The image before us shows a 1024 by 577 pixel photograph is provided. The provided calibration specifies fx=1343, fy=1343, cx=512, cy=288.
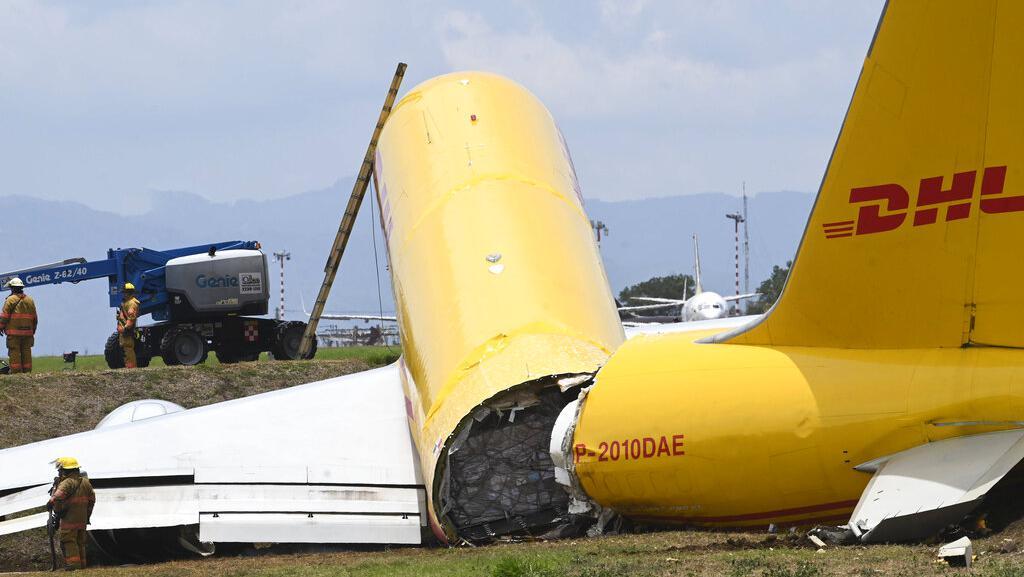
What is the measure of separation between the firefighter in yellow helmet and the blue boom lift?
6.74 feet

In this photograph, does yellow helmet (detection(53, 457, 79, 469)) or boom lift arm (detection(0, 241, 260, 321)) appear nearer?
yellow helmet (detection(53, 457, 79, 469))

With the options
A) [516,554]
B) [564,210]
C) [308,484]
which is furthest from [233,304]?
[516,554]

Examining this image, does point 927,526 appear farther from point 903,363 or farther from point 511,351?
point 511,351

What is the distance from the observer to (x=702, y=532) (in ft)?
38.1

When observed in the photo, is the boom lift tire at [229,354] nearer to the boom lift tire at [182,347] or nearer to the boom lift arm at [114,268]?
the boom lift tire at [182,347]

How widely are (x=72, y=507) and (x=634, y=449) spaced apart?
6.13m

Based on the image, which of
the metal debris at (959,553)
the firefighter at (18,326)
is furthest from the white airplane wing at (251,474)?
the firefighter at (18,326)

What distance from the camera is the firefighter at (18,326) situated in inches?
1033

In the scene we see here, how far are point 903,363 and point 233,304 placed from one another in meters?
22.7

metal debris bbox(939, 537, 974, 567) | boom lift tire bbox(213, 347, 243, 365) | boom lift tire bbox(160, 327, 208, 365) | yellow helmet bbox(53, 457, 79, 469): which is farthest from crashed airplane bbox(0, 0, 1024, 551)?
boom lift tire bbox(213, 347, 243, 365)

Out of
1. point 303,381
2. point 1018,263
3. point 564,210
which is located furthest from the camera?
point 303,381

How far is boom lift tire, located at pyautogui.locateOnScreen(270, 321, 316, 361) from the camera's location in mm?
32719

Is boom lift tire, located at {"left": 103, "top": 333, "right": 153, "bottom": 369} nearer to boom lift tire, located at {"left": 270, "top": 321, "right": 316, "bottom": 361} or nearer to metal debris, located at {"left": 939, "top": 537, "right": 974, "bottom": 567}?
boom lift tire, located at {"left": 270, "top": 321, "right": 316, "bottom": 361}

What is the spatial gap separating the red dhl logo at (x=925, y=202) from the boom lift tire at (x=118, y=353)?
2279cm
